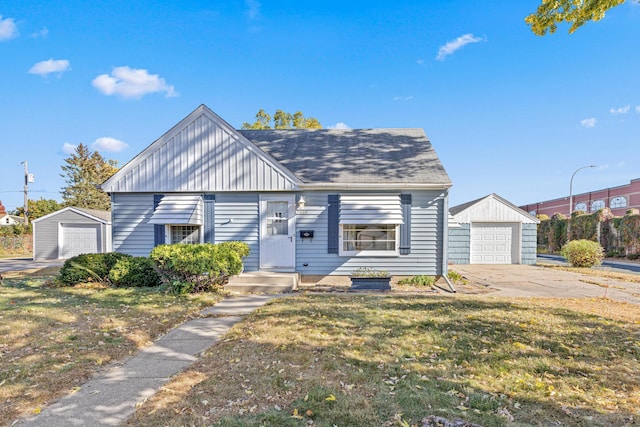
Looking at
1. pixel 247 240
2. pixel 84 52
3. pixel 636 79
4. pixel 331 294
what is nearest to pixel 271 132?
pixel 247 240

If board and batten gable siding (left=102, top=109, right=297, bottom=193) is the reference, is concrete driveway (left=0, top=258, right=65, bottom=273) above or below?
below

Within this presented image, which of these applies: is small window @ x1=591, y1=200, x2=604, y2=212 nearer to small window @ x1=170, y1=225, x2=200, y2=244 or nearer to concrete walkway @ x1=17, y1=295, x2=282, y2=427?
small window @ x1=170, y1=225, x2=200, y2=244

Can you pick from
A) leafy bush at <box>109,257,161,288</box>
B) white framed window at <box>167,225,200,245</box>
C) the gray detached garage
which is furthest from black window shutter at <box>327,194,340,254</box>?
the gray detached garage

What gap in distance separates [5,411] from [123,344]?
5.39 feet

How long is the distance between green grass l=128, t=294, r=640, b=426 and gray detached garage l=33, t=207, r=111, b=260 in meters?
17.8

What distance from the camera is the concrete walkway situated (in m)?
2.62

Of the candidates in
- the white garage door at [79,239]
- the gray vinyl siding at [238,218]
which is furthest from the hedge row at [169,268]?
the white garage door at [79,239]

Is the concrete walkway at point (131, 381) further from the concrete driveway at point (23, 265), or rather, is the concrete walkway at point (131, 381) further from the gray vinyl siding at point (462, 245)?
the concrete driveway at point (23, 265)

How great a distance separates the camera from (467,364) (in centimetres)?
360

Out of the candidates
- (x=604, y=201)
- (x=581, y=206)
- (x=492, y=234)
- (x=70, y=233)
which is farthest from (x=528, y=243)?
(x=581, y=206)

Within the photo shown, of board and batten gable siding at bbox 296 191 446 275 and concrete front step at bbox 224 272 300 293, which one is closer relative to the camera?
concrete front step at bbox 224 272 300 293

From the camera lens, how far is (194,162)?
9.58 meters

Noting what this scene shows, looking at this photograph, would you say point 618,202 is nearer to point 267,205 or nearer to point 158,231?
point 267,205

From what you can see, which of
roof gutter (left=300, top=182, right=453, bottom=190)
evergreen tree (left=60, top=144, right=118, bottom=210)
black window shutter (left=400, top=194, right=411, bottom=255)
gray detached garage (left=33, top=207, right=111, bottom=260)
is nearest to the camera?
roof gutter (left=300, top=182, right=453, bottom=190)
